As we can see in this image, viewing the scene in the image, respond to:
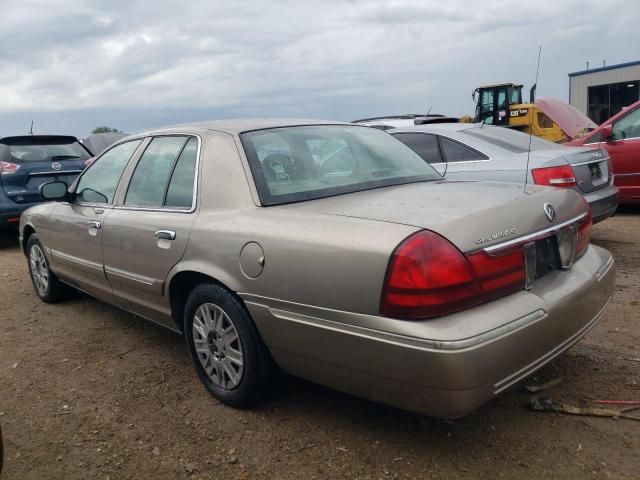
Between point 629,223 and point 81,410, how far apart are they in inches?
274

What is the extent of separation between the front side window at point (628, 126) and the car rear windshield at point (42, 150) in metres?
7.58

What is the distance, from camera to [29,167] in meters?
8.23

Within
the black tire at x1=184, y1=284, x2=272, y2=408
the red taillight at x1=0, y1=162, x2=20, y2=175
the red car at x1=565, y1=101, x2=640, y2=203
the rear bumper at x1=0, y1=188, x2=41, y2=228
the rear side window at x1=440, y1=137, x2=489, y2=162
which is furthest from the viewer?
the red taillight at x1=0, y1=162, x2=20, y2=175

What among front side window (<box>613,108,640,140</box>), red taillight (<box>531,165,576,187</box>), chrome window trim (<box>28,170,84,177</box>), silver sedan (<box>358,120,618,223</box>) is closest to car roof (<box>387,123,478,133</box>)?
silver sedan (<box>358,120,618,223</box>)

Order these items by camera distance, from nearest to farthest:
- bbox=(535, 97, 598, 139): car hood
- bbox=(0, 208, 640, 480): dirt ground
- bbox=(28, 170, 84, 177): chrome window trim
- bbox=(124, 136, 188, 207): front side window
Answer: bbox=(0, 208, 640, 480): dirt ground < bbox=(124, 136, 188, 207): front side window < bbox=(28, 170, 84, 177): chrome window trim < bbox=(535, 97, 598, 139): car hood

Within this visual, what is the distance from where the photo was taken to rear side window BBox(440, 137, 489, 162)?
583cm

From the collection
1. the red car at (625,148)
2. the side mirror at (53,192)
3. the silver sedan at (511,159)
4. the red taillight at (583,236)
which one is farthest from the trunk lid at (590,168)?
the side mirror at (53,192)

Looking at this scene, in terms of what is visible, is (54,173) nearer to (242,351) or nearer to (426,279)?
(242,351)

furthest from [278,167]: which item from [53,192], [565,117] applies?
[565,117]

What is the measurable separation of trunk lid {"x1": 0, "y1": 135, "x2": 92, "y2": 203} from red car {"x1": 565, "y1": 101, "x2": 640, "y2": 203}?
734cm

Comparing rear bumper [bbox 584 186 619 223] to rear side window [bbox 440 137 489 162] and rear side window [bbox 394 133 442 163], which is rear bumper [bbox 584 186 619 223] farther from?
rear side window [bbox 394 133 442 163]

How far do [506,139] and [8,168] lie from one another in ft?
21.7

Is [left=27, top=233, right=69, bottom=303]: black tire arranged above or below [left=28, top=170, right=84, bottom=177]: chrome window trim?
below

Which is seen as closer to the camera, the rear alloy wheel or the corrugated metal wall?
the rear alloy wheel
